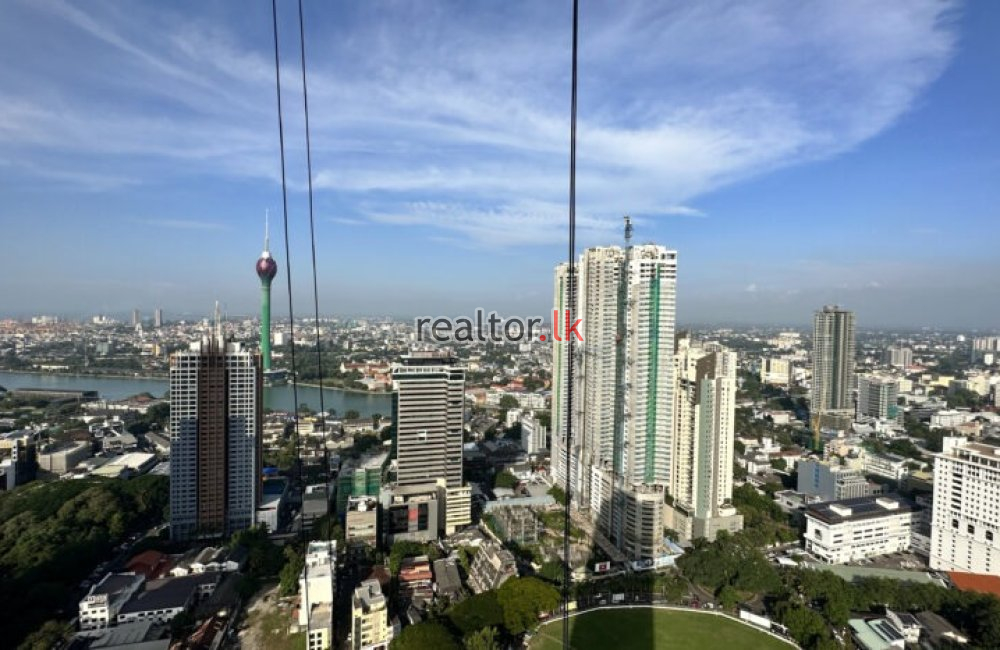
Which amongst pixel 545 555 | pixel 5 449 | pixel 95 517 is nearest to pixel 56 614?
pixel 95 517

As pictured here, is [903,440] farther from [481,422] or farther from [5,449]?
[5,449]

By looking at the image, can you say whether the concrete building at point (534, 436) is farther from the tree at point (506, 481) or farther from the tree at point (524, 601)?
the tree at point (524, 601)

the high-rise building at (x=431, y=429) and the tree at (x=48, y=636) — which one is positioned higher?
the high-rise building at (x=431, y=429)

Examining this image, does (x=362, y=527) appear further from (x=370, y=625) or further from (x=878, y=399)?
(x=878, y=399)

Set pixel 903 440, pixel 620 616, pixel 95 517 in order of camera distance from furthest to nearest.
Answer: pixel 903 440
pixel 95 517
pixel 620 616

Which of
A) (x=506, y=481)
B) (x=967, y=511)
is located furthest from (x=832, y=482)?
(x=506, y=481)

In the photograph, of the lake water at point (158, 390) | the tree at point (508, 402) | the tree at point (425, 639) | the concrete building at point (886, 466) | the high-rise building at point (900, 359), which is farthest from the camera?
the high-rise building at point (900, 359)

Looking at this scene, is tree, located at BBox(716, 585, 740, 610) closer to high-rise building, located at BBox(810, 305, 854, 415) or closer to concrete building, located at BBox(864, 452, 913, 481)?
concrete building, located at BBox(864, 452, 913, 481)

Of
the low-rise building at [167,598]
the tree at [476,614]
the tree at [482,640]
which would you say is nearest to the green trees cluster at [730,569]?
the tree at [476,614]
